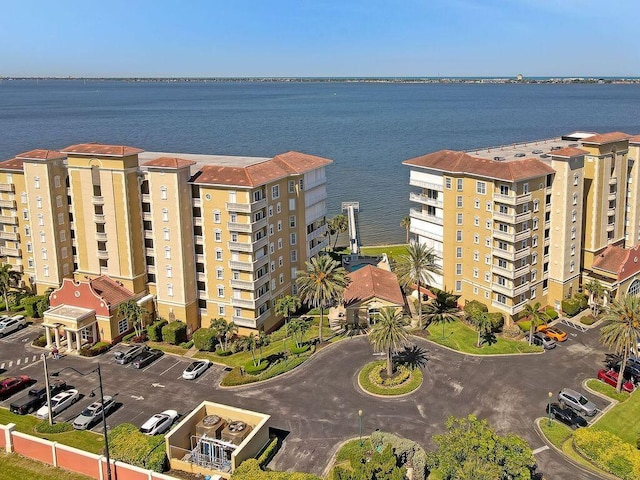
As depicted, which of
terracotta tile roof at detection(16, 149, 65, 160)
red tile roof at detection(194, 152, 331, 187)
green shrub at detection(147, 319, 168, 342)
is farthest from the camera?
terracotta tile roof at detection(16, 149, 65, 160)

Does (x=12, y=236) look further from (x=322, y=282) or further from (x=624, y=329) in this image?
(x=624, y=329)

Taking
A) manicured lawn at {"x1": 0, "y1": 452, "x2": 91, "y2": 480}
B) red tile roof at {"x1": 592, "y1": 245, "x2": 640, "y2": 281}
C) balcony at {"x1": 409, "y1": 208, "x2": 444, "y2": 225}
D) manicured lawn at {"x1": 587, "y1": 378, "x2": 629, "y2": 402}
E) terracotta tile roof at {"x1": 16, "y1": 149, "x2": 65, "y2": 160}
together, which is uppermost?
terracotta tile roof at {"x1": 16, "y1": 149, "x2": 65, "y2": 160}

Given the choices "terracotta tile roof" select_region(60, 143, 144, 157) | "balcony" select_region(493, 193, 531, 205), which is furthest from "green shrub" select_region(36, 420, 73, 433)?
"balcony" select_region(493, 193, 531, 205)

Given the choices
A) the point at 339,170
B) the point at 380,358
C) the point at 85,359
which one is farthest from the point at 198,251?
the point at 339,170

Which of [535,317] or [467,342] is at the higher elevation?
[535,317]

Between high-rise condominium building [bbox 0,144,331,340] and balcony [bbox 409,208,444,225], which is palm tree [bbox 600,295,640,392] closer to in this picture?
balcony [bbox 409,208,444,225]

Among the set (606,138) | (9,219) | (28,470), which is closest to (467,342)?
(606,138)
